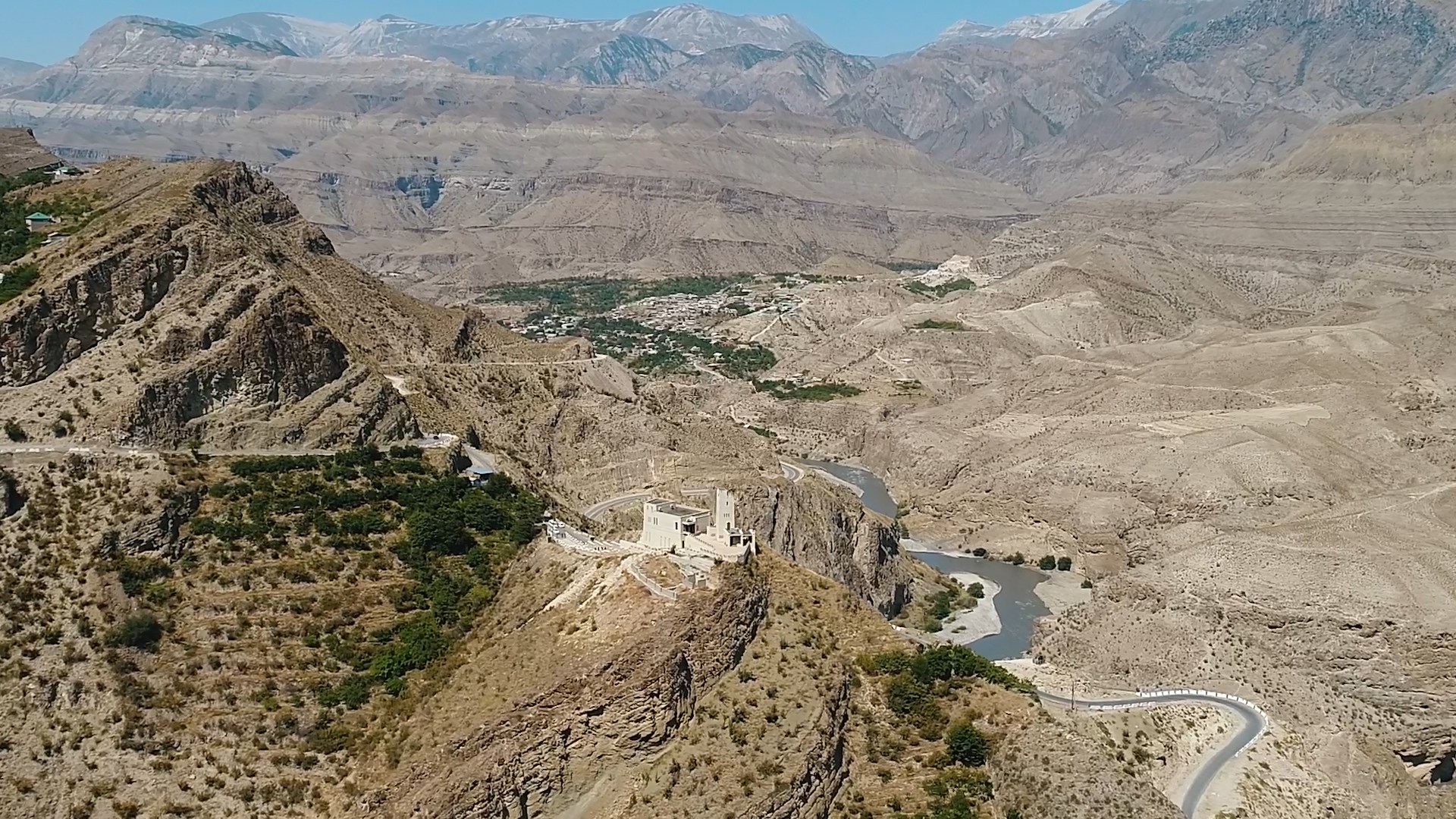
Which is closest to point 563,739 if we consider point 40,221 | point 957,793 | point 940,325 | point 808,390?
point 957,793

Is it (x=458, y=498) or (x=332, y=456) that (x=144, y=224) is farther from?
(x=458, y=498)

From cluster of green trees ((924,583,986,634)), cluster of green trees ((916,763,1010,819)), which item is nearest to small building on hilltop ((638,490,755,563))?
cluster of green trees ((916,763,1010,819))

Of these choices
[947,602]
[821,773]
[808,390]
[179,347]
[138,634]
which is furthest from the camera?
[808,390]

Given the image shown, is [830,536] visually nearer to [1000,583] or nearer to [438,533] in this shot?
[1000,583]

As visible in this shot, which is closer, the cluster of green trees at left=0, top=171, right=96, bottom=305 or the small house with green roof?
the cluster of green trees at left=0, top=171, right=96, bottom=305

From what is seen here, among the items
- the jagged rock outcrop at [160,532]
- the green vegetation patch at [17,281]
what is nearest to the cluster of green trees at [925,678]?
the jagged rock outcrop at [160,532]

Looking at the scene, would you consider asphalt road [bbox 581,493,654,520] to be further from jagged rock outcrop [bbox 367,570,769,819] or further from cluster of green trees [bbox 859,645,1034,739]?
jagged rock outcrop [bbox 367,570,769,819]

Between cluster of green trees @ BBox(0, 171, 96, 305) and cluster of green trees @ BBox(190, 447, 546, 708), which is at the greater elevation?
cluster of green trees @ BBox(0, 171, 96, 305)
